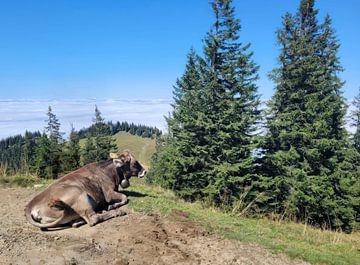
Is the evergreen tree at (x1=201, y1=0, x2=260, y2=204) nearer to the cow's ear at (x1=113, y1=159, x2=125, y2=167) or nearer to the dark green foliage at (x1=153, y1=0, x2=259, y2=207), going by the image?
the dark green foliage at (x1=153, y1=0, x2=259, y2=207)

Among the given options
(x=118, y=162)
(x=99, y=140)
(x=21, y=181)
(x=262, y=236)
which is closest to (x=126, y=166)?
(x=118, y=162)

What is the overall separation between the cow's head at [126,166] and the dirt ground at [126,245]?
1476mm

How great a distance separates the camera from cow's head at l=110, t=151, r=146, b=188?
27.7ft

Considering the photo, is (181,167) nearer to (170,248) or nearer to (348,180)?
(348,180)

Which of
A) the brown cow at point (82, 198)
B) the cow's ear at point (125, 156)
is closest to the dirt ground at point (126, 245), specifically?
the brown cow at point (82, 198)

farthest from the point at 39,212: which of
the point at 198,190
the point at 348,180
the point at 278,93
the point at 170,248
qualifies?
the point at 348,180

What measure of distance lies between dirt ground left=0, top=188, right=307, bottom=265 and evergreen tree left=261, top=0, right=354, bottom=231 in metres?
15.8

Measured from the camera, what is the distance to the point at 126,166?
8.54 metres

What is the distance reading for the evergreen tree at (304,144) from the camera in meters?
22.2

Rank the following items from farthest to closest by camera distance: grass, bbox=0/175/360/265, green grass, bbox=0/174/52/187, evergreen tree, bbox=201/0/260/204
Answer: evergreen tree, bbox=201/0/260/204, green grass, bbox=0/174/52/187, grass, bbox=0/175/360/265

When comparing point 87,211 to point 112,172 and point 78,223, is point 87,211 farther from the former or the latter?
point 112,172

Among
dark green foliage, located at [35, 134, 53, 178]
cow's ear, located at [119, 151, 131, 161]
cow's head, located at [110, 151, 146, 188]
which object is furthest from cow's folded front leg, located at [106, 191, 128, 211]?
dark green foliage, located at [35, 134, 53, 178]

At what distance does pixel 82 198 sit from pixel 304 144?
804 inches

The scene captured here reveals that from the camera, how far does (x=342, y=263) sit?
246 inches
